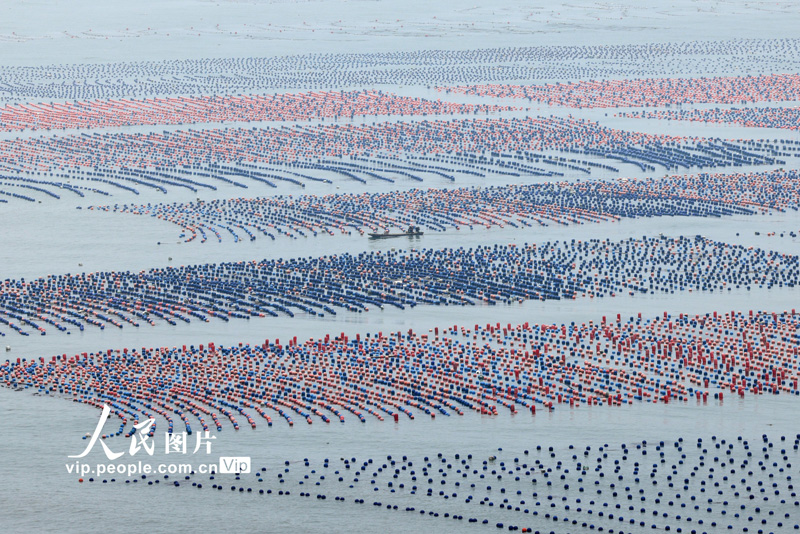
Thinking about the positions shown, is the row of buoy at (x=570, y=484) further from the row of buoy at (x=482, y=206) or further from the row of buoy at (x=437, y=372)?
the row of buoy at (x=482, y=206)

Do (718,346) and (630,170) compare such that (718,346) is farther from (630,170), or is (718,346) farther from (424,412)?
(630,170)

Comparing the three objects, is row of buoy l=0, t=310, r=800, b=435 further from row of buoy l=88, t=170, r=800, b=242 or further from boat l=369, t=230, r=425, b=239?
row of buoy l=88, t=170, r=800, b=242

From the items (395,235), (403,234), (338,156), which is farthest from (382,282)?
(338,156)

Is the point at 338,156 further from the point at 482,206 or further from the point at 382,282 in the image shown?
the point at 382,282

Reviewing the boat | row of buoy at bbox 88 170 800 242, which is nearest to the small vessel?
the boat

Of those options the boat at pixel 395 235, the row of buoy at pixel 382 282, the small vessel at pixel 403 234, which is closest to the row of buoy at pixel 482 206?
the small vessel at pixel 403 234

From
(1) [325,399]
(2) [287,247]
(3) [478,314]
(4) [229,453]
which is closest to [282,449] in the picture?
(4) [229,453]
